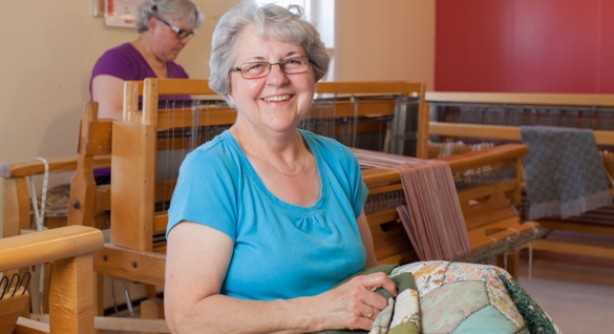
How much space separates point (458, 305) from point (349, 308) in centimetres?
20

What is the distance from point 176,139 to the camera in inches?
100

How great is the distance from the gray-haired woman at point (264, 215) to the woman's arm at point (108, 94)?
172 centimetres

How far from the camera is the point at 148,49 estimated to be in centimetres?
356

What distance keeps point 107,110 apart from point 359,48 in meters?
2.23

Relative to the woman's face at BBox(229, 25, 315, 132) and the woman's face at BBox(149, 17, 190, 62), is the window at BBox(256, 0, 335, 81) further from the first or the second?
the woman's face at BBox(229, 25, 315, 132)

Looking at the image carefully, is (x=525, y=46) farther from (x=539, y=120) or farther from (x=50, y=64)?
(x=50, y=64)

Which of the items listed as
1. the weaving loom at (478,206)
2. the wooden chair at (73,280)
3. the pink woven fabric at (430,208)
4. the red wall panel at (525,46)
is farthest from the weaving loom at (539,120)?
the wooden chair at (73,280)

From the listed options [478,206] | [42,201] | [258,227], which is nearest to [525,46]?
[478,206]

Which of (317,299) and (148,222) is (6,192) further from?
(317,299)

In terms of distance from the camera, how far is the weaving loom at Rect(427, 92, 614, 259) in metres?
4.43

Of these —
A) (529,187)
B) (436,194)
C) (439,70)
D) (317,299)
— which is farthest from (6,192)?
(439,70)

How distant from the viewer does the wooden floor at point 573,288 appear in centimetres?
373

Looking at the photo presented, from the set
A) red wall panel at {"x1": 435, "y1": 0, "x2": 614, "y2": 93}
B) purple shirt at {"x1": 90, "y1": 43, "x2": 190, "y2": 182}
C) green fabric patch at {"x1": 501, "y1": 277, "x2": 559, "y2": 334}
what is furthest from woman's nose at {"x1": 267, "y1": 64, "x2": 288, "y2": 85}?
red wall panel at {"x1": 435, "y1": 0, "x2": 614, "y2": 93}

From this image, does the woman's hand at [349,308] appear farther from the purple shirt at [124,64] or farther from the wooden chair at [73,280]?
the purple shirt at [124,64]
